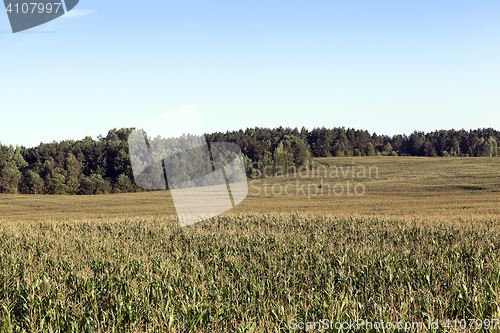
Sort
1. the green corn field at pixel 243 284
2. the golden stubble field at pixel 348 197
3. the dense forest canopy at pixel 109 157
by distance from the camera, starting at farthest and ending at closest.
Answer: the dense forest canopy at pixel 109 157 < the golden stubble field at pixel 348 197 < the green corn field at pixel 243 284

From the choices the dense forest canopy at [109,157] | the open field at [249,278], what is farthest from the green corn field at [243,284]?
the dense forest canopy at [109,157]

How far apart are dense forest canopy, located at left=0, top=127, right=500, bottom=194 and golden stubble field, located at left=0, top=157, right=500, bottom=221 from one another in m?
12.2

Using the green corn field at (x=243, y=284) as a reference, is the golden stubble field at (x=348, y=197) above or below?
below

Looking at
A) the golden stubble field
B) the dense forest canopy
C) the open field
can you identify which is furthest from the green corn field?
the dense forest canopy

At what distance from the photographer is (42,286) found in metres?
8.35

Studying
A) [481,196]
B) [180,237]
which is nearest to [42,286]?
[180,237]

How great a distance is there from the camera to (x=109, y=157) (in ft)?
291

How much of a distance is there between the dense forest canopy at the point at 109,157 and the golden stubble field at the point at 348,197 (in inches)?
481

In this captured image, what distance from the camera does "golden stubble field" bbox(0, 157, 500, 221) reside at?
119 feet

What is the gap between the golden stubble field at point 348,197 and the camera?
36288 millimetres

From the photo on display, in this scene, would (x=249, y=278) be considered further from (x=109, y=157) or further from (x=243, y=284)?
(x=109, y=157)

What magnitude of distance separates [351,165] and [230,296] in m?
86.1

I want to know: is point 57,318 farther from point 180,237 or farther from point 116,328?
point 180,237

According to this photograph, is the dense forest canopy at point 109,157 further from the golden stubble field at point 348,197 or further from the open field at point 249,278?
the open field at point 249,278
